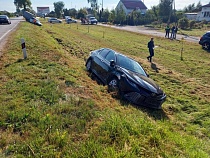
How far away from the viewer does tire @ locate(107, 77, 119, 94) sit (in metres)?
5.82

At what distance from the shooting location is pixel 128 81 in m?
5.57

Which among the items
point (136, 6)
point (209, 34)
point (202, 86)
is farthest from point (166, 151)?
point (136, 6)

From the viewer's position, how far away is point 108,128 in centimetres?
335

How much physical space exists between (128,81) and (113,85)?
25.9 inches

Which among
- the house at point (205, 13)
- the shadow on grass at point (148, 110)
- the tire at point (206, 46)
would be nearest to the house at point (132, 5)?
the house at point (205, 13)

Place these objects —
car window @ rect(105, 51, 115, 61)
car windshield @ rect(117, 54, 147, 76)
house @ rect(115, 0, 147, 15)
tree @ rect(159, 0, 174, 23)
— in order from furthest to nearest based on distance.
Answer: house @ rect(115, 0, 147, 15) < tree @ rect(159, 0, 174, 23) < car window @ rect(105, 51, 115, 61) < car windshield @ rect(117, 54, 147, 76)

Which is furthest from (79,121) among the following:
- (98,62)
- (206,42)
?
(206,42)

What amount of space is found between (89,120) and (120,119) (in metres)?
0.64

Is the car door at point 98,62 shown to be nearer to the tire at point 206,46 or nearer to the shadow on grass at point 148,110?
the shadow on grass at point 148,110

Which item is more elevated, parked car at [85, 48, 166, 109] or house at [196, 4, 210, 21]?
house at [196, 4, 210, 21]

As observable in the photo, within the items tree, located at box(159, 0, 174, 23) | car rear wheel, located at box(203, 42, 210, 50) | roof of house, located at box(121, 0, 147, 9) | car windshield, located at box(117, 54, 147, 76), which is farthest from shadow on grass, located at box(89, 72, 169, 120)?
roof of house, located at box(121, 0, 147, 9)

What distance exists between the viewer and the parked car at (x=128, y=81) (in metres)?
5.38

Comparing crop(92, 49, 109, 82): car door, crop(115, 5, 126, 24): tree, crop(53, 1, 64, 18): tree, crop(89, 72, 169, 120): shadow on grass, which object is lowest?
crop(89, 72, 169, 120): shadow on grass

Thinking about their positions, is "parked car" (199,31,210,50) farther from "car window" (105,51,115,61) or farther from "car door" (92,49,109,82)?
"car window" (105,51,115,61)
